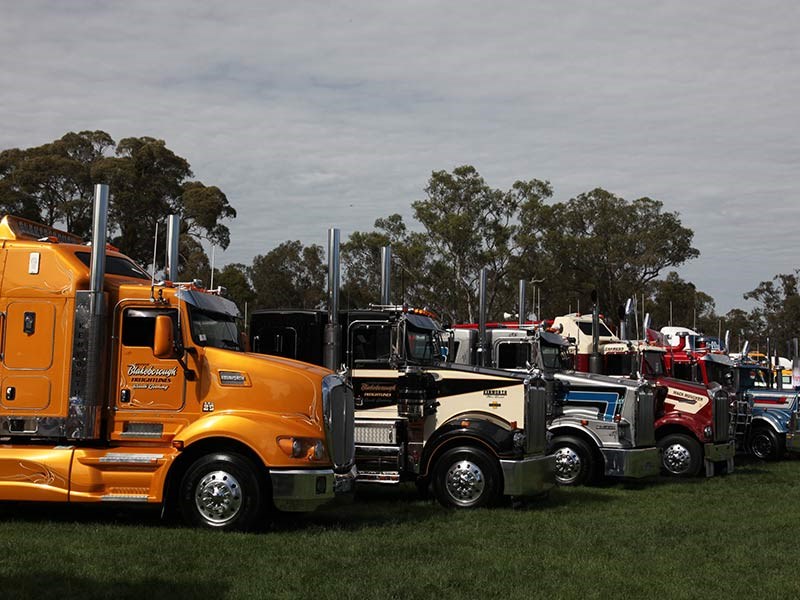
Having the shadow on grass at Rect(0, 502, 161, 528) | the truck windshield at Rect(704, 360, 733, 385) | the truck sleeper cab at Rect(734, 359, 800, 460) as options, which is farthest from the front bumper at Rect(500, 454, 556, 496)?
the truck sleeper cab at Rect(734, 359, 800, 460)

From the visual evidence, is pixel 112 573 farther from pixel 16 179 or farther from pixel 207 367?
pixel 16 179

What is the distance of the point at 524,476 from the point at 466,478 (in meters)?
0.77

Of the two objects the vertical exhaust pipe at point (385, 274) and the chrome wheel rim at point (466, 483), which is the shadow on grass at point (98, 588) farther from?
the vertical exhaust pipe at point (385, 274)

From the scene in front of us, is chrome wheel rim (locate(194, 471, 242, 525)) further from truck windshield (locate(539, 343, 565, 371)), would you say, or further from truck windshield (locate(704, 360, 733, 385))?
truck windshield (locate(704, 360, 733, 385))

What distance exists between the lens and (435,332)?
15.2 m

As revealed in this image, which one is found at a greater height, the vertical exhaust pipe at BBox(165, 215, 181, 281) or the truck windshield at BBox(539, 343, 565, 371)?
the vertical exhaust pipe at BBox(165, 215, 181, 281)

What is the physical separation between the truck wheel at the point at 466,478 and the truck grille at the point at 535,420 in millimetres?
647

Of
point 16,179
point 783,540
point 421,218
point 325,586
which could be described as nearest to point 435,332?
point 783,540

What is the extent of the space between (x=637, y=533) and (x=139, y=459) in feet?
18.4

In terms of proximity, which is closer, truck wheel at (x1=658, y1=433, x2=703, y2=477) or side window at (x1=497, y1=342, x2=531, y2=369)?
side window at (x1=497, y1=342, x2=531, y2=369)

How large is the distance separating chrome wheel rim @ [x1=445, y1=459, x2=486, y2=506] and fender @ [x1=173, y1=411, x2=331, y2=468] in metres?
2.84

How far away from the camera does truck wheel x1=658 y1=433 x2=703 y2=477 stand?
A: 18875 mm

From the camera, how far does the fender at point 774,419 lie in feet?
76.1

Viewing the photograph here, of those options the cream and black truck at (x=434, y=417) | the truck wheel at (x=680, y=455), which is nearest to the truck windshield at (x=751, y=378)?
the truck wheel at (x=680, y=455)
